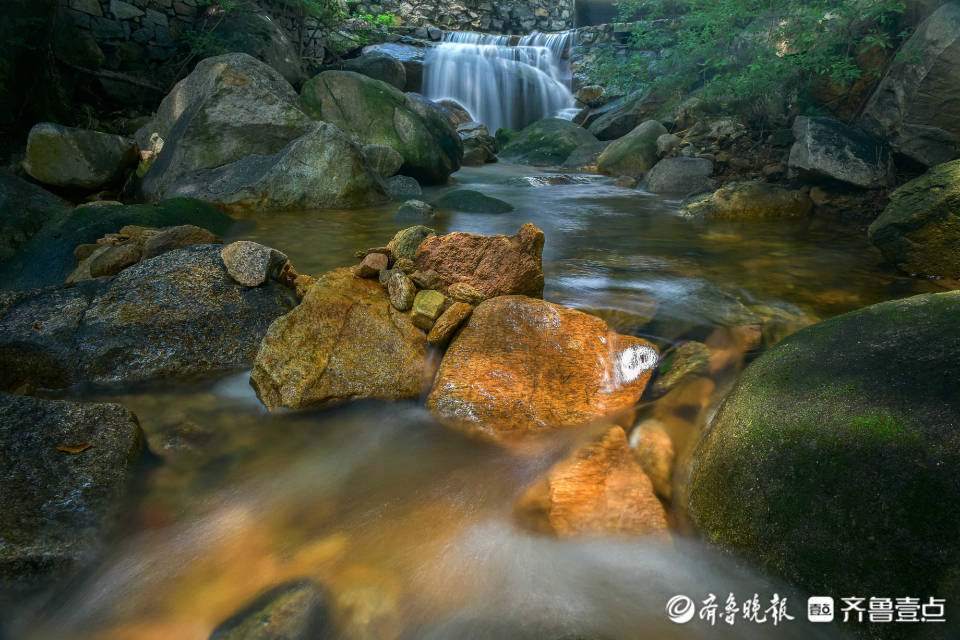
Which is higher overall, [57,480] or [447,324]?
[447,324]

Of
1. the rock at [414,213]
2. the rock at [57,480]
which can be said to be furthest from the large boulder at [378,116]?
Result: the rock at [57,480]

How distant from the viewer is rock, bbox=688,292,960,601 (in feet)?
5.18

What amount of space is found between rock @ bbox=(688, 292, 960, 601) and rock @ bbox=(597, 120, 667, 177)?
10.2m

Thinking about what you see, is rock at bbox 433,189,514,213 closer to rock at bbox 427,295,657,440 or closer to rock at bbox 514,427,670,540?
rock at bbox 427,295,657,440

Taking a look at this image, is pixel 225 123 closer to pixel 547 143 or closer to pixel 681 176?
pixel 681 176

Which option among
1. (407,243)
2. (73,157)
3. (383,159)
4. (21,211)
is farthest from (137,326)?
(383,159)

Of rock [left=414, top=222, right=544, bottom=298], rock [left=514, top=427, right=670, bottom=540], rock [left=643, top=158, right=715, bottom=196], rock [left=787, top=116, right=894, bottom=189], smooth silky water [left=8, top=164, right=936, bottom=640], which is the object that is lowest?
smooth silky water [left=8, top=164, right=936, bottom=640]

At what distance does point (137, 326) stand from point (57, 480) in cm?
140

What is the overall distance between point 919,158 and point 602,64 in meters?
5.99

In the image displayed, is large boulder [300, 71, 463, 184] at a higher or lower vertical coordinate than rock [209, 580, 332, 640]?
higher

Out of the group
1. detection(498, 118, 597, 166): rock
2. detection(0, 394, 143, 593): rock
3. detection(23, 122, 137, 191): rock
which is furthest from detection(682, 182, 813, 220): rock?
detection(23, 122, 137, 191): rock

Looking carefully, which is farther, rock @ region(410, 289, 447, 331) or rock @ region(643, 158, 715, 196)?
rock @ region(643, 158, 715, 196)

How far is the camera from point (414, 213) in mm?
7336

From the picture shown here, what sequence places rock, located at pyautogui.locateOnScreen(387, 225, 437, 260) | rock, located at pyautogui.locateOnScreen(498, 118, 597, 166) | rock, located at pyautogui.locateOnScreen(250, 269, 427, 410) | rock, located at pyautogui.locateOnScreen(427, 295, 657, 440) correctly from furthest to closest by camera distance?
rock, located at pyautogui.locateOnScreen(498, 118, 597, 166) → rock, located at pyautogui.locateOnScreen(387, 225, 437, 260) → rock, located at pyautogui.locateOnScreen(250, 269, 427, 410) → rock, located at pyautogui.locateOnScreen(427, 295, 657, 440)
